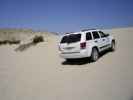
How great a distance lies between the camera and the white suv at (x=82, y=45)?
10297 millimetres

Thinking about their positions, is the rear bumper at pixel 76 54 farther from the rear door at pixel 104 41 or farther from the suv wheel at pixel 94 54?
the rear door at pixel 104 41

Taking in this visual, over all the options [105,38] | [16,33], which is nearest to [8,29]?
[16,33]

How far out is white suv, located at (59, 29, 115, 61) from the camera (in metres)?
10.3

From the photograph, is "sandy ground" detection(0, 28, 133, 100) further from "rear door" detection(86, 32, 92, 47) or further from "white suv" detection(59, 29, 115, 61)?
"rear door" detection(86, 32, 92, 47)

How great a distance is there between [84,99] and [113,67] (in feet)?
12.5

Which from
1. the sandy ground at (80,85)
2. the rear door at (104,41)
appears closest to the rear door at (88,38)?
the sandy ground at (80,85)

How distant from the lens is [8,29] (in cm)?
12444

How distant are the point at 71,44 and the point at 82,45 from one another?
747 mm

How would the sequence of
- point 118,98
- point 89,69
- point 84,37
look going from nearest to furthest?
point 118,98, point 89,69, point 84,37

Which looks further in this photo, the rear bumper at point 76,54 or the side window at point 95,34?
the side window at point 95,34

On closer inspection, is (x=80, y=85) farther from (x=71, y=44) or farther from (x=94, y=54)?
(x=94, y=54)

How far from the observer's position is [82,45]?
10234mm

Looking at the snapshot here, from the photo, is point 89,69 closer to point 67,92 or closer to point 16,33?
point 67,92

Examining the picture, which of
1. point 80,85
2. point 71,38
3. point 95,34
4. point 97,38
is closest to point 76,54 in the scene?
point 71,38
